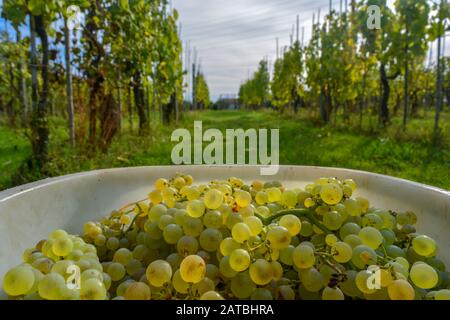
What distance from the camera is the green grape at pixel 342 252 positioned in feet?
1.77

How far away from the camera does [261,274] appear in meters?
0.50

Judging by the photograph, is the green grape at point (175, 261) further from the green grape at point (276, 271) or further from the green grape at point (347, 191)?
the green grape at point (347, 191)

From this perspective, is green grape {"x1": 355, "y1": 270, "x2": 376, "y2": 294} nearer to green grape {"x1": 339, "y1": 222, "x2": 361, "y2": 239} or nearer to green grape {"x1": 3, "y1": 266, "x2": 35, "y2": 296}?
green grape {"x1": 339, "y1": 222, "x2": 361, "y2": 239}

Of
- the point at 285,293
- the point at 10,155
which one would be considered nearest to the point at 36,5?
the point at 285,293

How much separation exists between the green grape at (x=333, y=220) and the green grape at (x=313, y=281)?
138mm

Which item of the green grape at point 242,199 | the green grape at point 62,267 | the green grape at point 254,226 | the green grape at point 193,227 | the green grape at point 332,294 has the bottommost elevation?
the green grape at point 332,294

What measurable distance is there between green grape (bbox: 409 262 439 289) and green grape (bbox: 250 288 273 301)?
0.68ft

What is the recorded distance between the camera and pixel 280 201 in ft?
2.54

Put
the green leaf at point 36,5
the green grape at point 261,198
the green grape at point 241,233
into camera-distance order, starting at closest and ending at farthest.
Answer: the green grape at point 241,233, the green grape at point 261,198, the green leaf at point 36,5

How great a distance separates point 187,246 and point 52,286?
21 centimetres

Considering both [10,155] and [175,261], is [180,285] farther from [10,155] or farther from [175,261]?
[10,155]

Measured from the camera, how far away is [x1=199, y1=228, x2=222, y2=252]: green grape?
23.3 inches

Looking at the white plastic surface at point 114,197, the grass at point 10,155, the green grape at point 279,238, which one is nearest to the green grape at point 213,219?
the green grape at point 279,238
